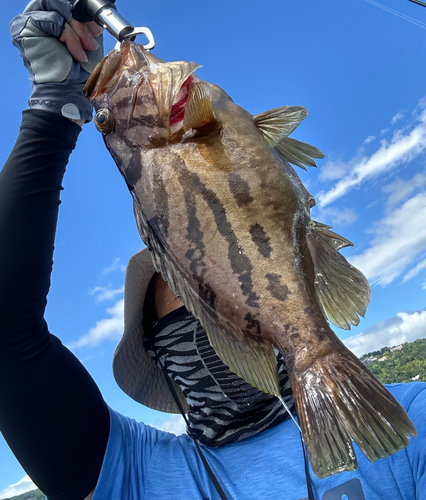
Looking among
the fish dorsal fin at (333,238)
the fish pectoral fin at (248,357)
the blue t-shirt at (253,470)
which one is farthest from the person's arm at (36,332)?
the fish dorsal fin at (333,238)

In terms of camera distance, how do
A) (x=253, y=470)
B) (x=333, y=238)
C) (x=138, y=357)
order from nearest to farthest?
(x=333, y=238), (x=253, y=470), (x=138, y=357)

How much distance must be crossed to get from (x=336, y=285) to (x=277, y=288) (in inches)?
12.5

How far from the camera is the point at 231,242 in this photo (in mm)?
1458

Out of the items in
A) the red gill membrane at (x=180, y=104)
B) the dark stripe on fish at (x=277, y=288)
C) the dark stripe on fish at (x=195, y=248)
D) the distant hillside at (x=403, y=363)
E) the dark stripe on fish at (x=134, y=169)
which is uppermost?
the red gill membrane at (x=180, y=104)

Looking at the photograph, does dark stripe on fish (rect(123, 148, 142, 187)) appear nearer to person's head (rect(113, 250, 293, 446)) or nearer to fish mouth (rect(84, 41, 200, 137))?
fish mouth (rect(84, 41, 200, 137))

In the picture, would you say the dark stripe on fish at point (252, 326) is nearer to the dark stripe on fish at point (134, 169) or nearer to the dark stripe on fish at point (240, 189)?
the dark stripe on fish at point (240, 189)

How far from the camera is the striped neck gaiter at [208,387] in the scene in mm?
2316

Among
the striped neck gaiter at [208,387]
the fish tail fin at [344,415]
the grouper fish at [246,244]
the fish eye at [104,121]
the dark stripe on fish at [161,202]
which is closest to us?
the fish tail fin at [344,415]

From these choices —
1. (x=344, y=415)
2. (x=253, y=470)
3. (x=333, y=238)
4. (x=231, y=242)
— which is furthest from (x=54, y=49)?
(x=253, y=470)

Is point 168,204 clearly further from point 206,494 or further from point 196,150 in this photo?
point 206,494

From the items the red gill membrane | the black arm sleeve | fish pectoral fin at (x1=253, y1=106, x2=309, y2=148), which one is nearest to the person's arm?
the black arm sleeve

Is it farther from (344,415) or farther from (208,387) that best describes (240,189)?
(208,387)

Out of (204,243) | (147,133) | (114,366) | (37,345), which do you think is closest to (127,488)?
(114,366)

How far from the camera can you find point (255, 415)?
98.1 inches
